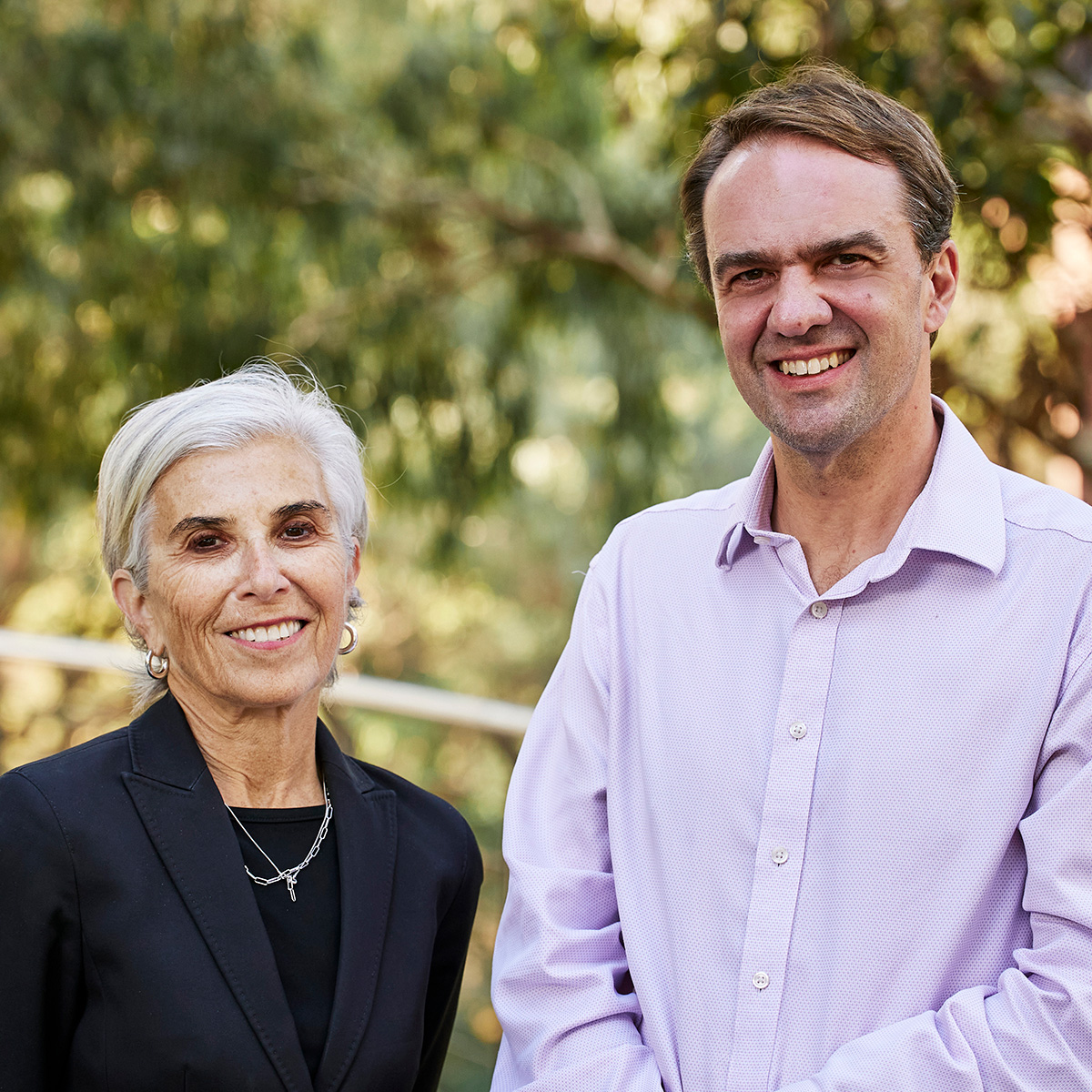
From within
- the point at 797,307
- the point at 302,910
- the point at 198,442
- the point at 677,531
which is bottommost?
the point at 302,910

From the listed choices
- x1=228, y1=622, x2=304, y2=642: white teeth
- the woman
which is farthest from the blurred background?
x1=228, y1=622, x2=304, y2=642: white teeth

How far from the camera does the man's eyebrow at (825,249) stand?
154 cm

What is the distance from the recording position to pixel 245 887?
169cm

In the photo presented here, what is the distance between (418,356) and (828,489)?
3727 mm

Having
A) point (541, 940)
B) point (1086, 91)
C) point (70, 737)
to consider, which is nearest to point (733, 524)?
point (541, 940)

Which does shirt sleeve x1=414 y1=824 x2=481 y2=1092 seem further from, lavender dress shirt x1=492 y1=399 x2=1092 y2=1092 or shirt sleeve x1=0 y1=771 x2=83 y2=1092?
shirt sleeve x1=0 y1=771 x2=83 y2=1092

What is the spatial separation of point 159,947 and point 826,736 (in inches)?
34.0

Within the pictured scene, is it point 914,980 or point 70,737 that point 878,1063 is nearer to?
point 914,980

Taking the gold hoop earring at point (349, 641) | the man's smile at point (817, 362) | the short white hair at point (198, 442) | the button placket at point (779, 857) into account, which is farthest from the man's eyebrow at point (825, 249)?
the gold hoop earring at point (349, 641)

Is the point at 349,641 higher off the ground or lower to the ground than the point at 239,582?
lower

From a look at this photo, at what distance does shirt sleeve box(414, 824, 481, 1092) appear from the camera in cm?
194

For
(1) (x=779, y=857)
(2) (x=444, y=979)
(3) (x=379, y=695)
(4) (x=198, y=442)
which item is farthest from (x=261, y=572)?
(3) (x=379, y=695)

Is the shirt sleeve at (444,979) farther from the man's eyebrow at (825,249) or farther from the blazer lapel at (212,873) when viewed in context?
the man's eyebrow at (825,249)

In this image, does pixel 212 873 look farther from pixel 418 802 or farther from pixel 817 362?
pixel 817 362
